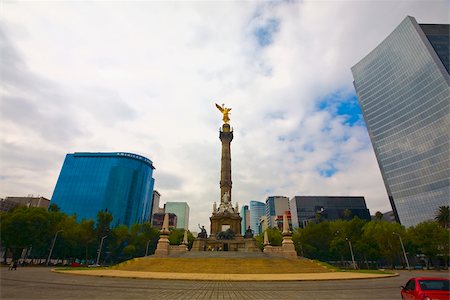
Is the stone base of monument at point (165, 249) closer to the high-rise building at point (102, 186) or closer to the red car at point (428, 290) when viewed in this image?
the red car at point (428, 290)

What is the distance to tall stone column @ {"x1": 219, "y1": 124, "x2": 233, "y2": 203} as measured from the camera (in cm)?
5591

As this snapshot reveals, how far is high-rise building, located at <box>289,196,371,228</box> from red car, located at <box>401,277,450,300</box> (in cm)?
11269

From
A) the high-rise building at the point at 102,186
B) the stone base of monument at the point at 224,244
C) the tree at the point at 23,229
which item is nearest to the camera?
the tree at the point at 23,229

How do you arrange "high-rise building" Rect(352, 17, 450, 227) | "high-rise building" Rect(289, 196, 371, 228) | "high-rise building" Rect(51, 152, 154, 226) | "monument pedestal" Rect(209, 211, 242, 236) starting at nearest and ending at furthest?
"monument pedestal" Rect(209, 211, 242, 236) < "high-rise building" Rect(352, 17, 450, 227) < "high-rise building" Rect(51, 152, 154, 226) < "high-rise building" Rect(289, 196, 371, 228)

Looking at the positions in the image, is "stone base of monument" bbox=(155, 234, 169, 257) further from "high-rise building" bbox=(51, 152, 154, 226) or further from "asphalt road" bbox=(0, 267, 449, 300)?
"high-rise building" bbox=(51, 152, 154, 226)

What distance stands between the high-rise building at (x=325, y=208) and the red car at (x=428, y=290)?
370 feet

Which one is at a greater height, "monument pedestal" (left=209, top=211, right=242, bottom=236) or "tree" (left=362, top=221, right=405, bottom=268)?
"monument pedestal" (left=209, top=211, right=242, bottom=236)

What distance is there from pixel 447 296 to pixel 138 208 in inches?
5014

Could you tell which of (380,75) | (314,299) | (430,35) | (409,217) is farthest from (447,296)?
(430,35)

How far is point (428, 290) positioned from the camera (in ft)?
25.3

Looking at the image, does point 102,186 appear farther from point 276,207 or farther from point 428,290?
point 428,290

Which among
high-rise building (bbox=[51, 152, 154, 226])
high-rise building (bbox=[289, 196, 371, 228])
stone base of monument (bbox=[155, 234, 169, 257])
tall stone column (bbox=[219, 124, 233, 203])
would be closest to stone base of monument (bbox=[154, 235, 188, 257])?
stone base of monument (bbox=[155, 234, 169, 257])

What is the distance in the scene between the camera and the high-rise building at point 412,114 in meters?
82.7

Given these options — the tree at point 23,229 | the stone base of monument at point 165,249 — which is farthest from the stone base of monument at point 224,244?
the tree at point 23,229
